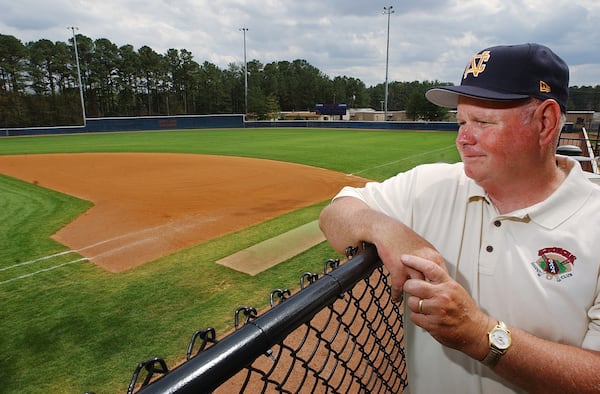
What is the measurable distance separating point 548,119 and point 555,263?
617 mm

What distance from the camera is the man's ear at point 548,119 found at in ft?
5.17

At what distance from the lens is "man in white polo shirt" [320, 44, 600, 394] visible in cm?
127

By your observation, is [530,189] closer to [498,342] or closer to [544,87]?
[544,87]

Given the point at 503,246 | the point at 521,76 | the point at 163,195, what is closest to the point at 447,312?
the point at 503,246

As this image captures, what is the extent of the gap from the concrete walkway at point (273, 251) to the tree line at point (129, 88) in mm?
55503

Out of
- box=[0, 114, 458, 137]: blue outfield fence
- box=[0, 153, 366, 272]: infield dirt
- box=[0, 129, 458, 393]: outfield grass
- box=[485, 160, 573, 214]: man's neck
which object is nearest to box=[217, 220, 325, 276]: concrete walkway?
box=[0, 129, 458, 393]: outfield grass

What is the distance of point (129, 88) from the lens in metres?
76.6

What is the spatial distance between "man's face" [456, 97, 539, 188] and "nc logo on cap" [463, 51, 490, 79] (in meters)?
0.15

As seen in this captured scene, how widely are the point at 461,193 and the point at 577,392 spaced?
905 millimetres

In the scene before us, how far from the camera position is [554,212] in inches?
61.6

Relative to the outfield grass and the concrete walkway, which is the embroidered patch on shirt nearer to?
the outfield grass

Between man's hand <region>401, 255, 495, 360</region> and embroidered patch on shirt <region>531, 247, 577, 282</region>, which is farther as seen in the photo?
embroidered patch on shirt <region>531, 247, 577, 282</region>

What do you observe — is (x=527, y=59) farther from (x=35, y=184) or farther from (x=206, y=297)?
(x=35, y=184)

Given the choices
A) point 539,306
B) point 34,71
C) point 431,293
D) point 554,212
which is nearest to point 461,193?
point 554,212
